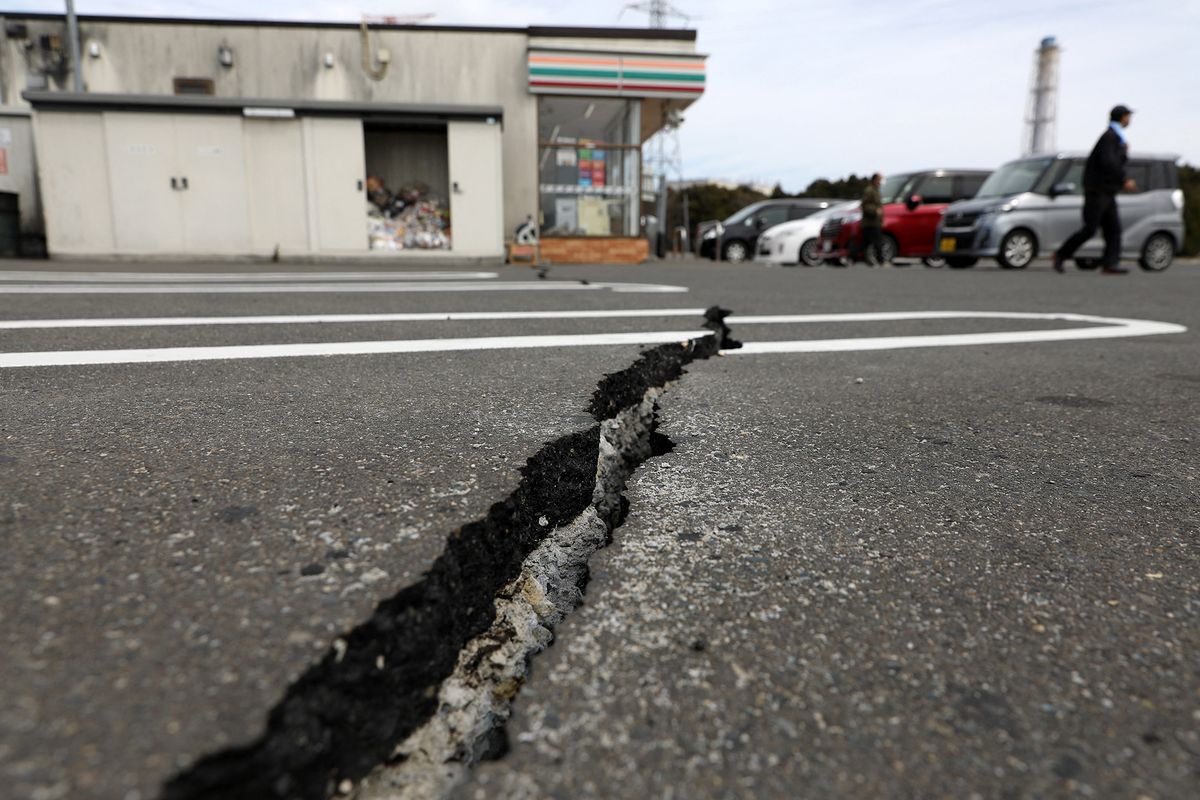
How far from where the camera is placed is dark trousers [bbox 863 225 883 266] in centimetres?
1269

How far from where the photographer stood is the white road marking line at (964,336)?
11.3ft

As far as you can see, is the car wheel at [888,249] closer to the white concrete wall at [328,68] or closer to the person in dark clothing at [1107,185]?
the person in dark clothing at [1107,185]

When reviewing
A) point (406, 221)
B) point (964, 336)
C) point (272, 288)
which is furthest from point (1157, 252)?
point (272, 288)

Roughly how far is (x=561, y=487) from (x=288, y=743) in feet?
3.00

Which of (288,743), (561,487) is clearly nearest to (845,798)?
(288,743)

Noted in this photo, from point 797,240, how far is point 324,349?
13.2 metres

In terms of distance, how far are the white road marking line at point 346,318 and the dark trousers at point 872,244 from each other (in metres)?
9.22

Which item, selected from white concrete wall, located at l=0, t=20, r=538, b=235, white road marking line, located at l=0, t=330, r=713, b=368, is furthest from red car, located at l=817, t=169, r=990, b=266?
white road marking line, located at l=0, t=330, r=713, b=368

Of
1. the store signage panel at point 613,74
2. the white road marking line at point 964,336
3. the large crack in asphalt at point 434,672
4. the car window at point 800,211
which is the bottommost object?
the large crack in asphalt at point 434,672

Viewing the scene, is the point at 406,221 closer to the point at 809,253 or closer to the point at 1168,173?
the point at 809,253

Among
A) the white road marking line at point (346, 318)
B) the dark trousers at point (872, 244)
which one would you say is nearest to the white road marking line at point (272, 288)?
the white road marking line at point (346, 318)

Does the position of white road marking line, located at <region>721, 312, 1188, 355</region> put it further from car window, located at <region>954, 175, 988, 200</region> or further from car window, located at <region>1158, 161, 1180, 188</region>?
car window, located at <region>954, 175, 988, 200</region>

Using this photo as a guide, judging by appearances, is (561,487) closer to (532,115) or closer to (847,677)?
(847,677)

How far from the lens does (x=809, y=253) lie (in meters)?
14.9
